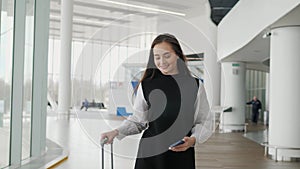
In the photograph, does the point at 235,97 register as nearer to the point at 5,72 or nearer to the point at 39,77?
the point at 39,77

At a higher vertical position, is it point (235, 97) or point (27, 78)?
point (27, 78)

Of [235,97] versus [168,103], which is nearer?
[168,103]

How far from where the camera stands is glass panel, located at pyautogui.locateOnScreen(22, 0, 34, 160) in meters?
7.48

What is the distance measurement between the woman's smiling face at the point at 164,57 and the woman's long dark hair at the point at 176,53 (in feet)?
0.05

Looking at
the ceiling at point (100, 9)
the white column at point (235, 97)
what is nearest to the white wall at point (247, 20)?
the white column at point (235, 97)

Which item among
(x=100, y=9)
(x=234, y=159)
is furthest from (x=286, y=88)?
(x=100, y=9)

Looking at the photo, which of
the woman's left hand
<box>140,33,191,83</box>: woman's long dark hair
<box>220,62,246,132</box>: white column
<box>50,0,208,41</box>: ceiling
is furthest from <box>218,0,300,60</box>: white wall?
the woman's left hand

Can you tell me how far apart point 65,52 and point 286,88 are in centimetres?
1542

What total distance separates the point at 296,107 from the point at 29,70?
559 cm

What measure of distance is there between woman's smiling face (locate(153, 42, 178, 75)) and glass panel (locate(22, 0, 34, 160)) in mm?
5980

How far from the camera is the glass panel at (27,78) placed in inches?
295

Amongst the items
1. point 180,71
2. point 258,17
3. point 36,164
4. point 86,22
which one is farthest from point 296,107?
point 86,22

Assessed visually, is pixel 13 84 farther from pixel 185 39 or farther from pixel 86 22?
pixel 86 22

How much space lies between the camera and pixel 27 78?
7.63 metres
